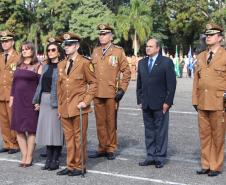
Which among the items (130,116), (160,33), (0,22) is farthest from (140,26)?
(130,116)

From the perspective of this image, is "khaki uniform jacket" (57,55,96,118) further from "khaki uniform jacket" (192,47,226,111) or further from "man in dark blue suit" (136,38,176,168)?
"khaki uniform jacket" (192,47,226,111)

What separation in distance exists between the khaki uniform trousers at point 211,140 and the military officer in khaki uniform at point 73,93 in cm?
165

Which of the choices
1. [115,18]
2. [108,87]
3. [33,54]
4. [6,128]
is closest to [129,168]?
[108,87]

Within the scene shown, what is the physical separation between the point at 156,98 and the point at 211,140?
1.07m

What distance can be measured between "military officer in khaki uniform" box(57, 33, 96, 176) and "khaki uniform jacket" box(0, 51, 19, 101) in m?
2.07

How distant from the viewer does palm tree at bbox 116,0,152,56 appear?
54875mm

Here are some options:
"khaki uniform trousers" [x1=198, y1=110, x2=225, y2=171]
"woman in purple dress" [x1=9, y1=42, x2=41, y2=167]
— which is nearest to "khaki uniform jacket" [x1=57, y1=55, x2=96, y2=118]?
"woman in purple dress" [x1=9, y1=42, x2=41, y2=167]

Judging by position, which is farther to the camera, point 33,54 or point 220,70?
point 33,54

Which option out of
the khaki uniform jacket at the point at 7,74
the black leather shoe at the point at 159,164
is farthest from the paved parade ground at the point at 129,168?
the khaki uniform jacket at the point at 7,74

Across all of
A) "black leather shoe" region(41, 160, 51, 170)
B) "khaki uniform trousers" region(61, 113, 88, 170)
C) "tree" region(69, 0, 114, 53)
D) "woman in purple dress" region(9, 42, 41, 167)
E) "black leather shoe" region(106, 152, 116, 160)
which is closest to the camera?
"khaki uniform trousers" region(61, 113, 88, 170)

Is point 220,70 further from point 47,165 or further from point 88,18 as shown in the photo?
point 88,18

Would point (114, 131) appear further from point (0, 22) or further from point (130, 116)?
point (0, 22)

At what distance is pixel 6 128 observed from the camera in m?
9.70

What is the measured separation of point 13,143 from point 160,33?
182ft
